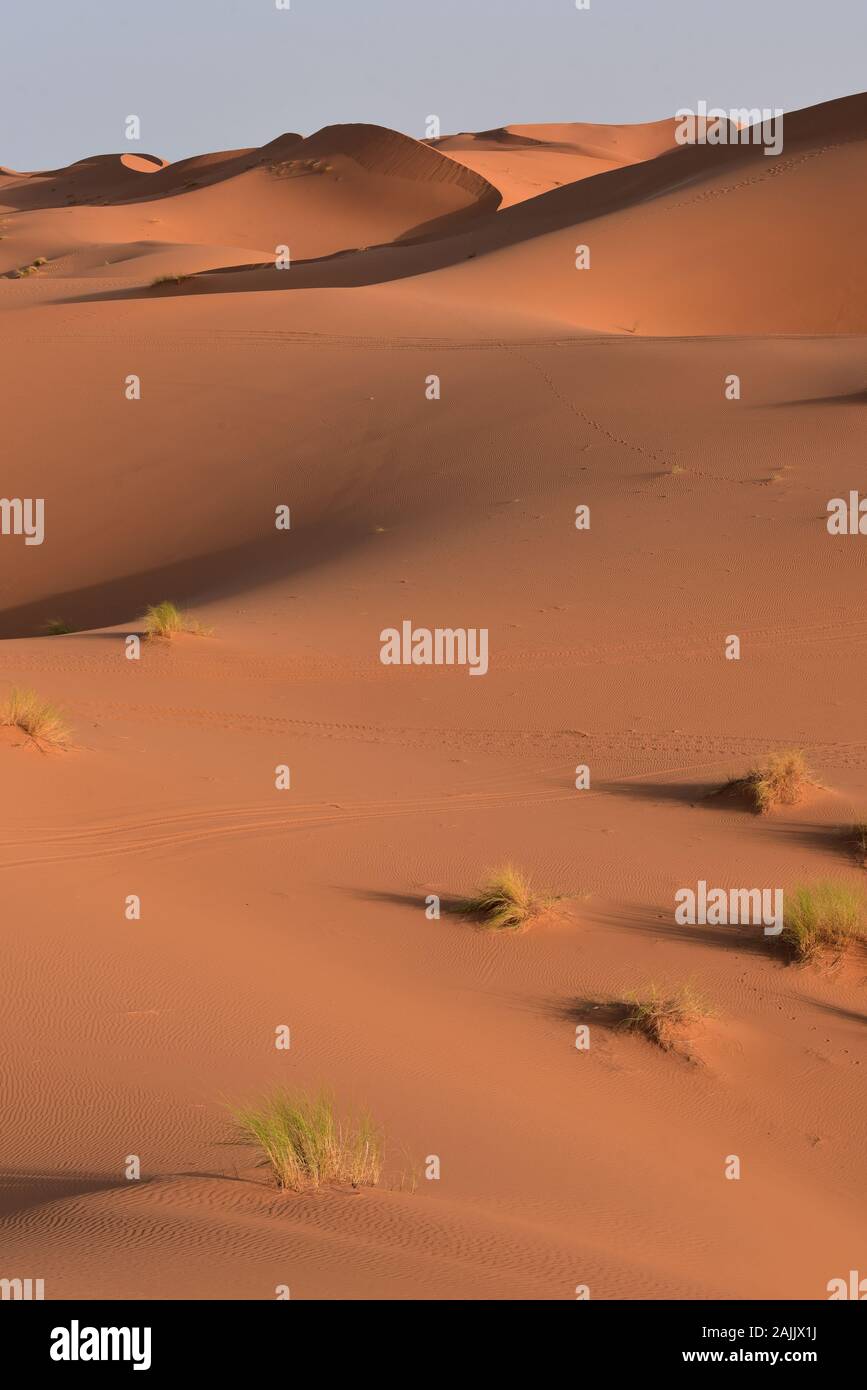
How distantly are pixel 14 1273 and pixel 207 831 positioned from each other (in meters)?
4.61

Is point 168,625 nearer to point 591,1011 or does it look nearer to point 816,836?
point 816,836

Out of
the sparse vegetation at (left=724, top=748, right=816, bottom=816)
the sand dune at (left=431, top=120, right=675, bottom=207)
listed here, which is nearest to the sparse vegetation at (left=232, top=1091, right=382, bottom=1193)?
the sparse vegetation at (left=724, top=748, right=816, bottom=816)

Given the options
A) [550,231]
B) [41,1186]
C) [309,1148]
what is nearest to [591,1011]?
[309,1148]

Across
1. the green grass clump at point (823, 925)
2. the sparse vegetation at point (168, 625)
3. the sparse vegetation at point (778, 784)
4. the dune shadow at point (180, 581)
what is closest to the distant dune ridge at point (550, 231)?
the dune shadow at point (180, 581)

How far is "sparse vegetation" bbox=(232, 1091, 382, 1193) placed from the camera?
3.91m

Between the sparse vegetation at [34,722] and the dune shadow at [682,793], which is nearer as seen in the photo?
the dune shadow at [682,793]

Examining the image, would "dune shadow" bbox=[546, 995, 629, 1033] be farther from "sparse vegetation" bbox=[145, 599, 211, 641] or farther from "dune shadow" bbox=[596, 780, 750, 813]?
"sparse vegetation" bbox=[145, 599, 211, 641]

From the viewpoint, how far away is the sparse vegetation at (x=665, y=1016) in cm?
592

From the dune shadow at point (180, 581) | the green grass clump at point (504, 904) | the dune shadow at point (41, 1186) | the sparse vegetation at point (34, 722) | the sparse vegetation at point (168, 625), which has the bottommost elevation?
the dune shadow at point (41, 1186)

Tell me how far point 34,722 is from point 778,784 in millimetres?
4780

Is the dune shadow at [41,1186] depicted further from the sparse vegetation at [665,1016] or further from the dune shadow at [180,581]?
the dune shadow at [180,581]

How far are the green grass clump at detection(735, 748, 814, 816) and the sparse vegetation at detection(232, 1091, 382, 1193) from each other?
4804 millimetres
